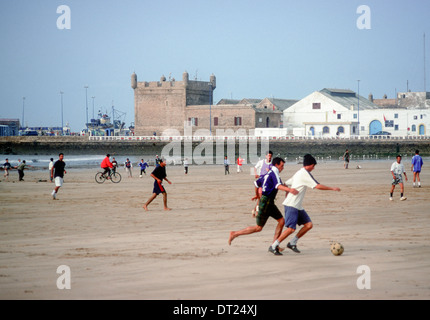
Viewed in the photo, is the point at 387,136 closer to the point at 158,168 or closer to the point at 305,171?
the point at 158,168

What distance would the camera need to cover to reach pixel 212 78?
95.2 metres

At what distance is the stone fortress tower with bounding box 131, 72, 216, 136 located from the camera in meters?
84.2

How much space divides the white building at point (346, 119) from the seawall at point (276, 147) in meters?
6.01

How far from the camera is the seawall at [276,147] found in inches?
2687

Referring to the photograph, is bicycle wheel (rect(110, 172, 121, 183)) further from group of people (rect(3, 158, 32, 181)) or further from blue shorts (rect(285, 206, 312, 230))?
blue shorts (rect(285, 206, 312, 230))

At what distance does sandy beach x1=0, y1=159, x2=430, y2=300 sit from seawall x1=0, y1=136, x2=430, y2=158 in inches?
2075

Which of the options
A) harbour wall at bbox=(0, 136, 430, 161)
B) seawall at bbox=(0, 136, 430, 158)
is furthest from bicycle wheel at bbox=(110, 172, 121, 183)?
seawall at bbox=(0, 136, 430, 158)

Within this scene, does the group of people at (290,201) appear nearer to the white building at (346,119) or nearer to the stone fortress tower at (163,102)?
the white building at (346,119)

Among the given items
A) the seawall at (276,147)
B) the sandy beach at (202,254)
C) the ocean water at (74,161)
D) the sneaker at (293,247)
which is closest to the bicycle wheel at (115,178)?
the sandy beach at (202,254)

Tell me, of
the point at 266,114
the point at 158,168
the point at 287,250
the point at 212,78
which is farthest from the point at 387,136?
the point at 287,250

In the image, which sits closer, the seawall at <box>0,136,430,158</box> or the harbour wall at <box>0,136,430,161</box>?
the harbour wall at <box>0,136,430,161</box>

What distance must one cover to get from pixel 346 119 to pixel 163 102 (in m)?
26.2
